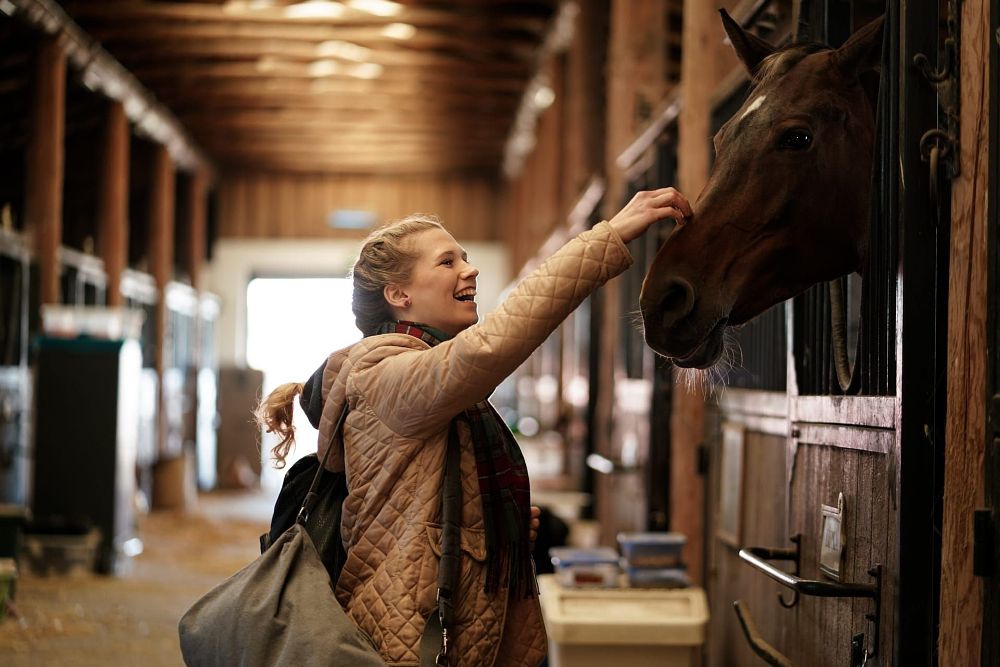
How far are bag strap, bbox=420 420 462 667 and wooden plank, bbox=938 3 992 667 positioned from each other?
2.43ft

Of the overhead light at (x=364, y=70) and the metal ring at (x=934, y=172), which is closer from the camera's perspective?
the metal ring at (x=934, y=172)

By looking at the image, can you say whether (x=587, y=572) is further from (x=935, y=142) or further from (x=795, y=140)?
(x=935, y=142)

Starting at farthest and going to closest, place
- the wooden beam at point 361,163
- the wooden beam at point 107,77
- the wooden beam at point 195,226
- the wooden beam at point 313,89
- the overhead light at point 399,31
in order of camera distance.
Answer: the wooden beam at point 361,163 < the wooden beam at point 195,226 < the wooden beam at point 313,89 < the overhead light at point 399,31 < the wooden beam at point 107,77

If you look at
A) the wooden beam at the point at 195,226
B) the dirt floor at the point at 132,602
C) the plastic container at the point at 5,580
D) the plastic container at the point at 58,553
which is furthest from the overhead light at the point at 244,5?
the wooden beam at the point at 195,226

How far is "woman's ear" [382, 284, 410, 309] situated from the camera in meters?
2.12

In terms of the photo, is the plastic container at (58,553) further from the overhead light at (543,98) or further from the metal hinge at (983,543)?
the metal hinge at (983,543)

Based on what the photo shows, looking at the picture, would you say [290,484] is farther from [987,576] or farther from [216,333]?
[216,333]

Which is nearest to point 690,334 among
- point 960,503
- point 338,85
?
point 960,503

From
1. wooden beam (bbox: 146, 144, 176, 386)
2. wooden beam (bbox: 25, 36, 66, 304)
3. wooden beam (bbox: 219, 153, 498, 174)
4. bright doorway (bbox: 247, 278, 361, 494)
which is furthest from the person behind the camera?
bright doorway (bbox: 247, 278, 361, 494)

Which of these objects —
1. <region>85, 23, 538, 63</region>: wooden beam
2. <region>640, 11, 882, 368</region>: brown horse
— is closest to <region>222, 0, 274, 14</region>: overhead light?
<region>85, 23, 538, 63</region>: wooden beam

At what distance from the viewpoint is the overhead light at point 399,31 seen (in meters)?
10.4

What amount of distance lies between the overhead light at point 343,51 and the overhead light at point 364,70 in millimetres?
563

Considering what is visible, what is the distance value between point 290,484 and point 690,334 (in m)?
0.75

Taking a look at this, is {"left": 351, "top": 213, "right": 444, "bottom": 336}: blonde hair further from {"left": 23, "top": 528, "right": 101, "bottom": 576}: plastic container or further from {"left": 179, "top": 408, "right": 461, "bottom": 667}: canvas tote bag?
{"left": 23, "top": 528, "right": 101, "bottom": 576}: plastic container
